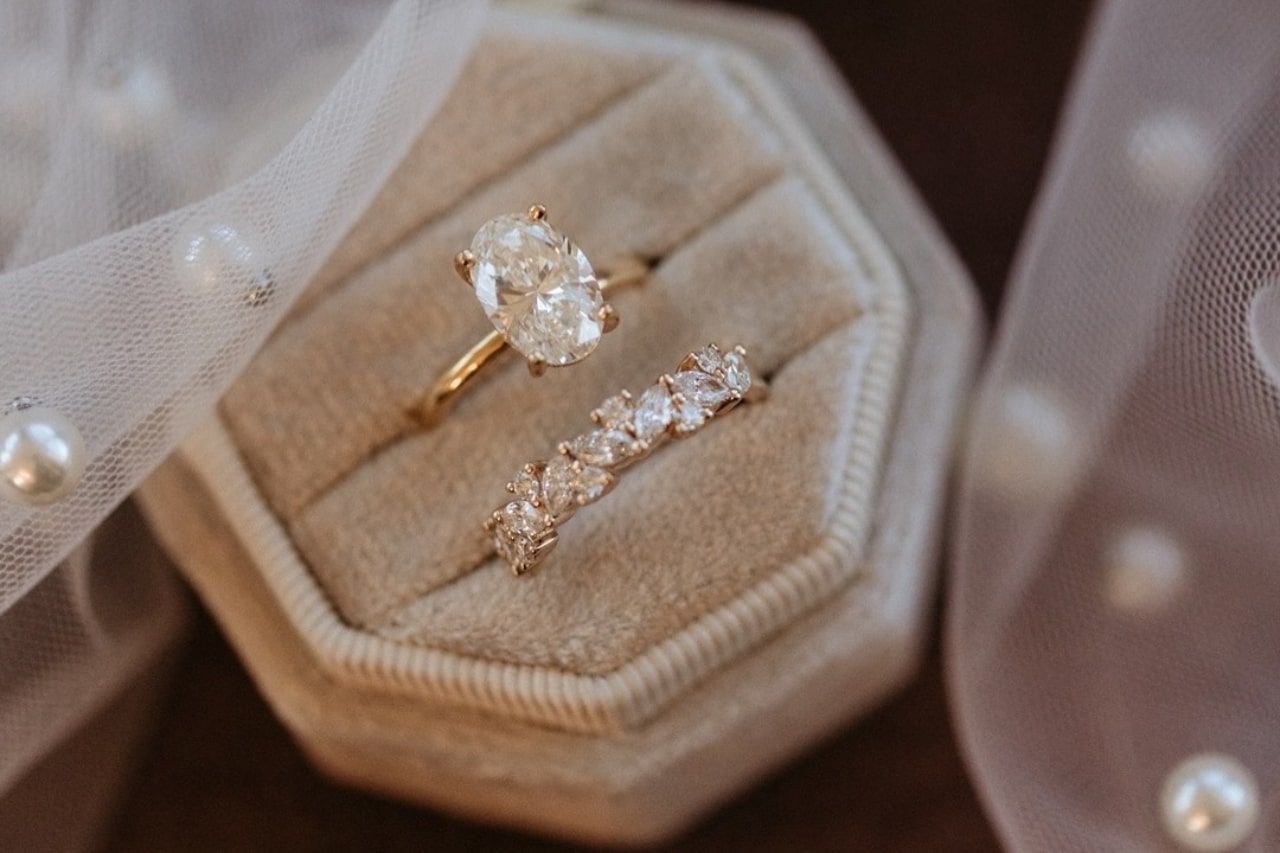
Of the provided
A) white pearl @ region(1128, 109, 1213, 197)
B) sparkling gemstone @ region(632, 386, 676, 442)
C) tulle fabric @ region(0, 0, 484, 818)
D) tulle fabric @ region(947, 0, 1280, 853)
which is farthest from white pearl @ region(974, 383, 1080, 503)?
tulle fabric @ region(0, 0, 484, 818)

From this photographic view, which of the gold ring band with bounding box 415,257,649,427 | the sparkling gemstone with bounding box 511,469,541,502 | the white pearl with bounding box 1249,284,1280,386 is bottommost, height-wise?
the white pearl with bounding box 1249,284,1280,386

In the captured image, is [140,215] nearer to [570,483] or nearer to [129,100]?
[129,100]

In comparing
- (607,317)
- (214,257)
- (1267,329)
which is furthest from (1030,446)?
(214,257)

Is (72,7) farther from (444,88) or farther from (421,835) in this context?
(421,835)

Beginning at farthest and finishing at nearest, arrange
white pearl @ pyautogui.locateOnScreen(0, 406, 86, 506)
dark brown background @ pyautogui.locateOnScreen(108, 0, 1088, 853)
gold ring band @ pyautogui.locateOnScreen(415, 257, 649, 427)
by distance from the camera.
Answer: dark brown background @ pyautogui.locateOnScreen(108, 0, 1088, 853) < gold ring band @ pyautogui.locateOnScreen(415, 257, 649, 427) < white pearl @ pyautogui.locateOnScreen(0, 406, 86, 506)

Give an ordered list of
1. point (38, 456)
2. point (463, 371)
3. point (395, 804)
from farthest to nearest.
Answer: point (395, 804) → point (463, 371) → point (38, 456)

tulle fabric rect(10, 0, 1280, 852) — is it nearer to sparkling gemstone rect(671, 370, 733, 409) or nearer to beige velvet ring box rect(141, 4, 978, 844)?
beige velvet ring box rect(141, 4, 978, 844)


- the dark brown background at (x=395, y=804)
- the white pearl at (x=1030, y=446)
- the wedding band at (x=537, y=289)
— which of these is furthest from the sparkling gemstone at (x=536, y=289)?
the dark brown background at (x=395, y=804)
